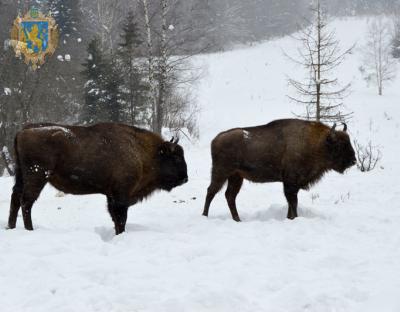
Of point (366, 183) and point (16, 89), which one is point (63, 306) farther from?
point (16, 89)

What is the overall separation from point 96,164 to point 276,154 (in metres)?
3.08

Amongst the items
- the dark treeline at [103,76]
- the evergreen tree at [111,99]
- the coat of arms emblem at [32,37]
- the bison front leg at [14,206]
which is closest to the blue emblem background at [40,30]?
the coat of arms emblem at [32,37]

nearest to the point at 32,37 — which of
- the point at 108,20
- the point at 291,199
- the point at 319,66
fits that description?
the point at 319,66

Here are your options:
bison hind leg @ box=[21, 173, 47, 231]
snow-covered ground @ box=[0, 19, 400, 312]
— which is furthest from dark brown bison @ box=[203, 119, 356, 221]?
bison hind leg @ box=[21, 173, 47, 231]

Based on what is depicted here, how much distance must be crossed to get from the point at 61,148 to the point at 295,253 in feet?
10.9

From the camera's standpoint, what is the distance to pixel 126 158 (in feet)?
23.3

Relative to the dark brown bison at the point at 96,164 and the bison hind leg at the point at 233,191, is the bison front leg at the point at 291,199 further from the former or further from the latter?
the dark brown bison at the point at 96,164

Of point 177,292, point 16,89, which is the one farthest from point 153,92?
point 177,292

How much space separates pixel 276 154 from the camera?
26.9ft

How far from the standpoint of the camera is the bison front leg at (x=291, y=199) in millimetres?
7823

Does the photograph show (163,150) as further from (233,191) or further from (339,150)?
(339,150)

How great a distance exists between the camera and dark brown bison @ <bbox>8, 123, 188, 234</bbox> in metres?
6.34

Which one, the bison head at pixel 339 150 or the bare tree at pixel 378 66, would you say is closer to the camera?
the bison head at pixel 339 150

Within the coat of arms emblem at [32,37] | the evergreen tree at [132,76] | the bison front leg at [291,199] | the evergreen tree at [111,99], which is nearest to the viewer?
the bison front leg at [291,199]
